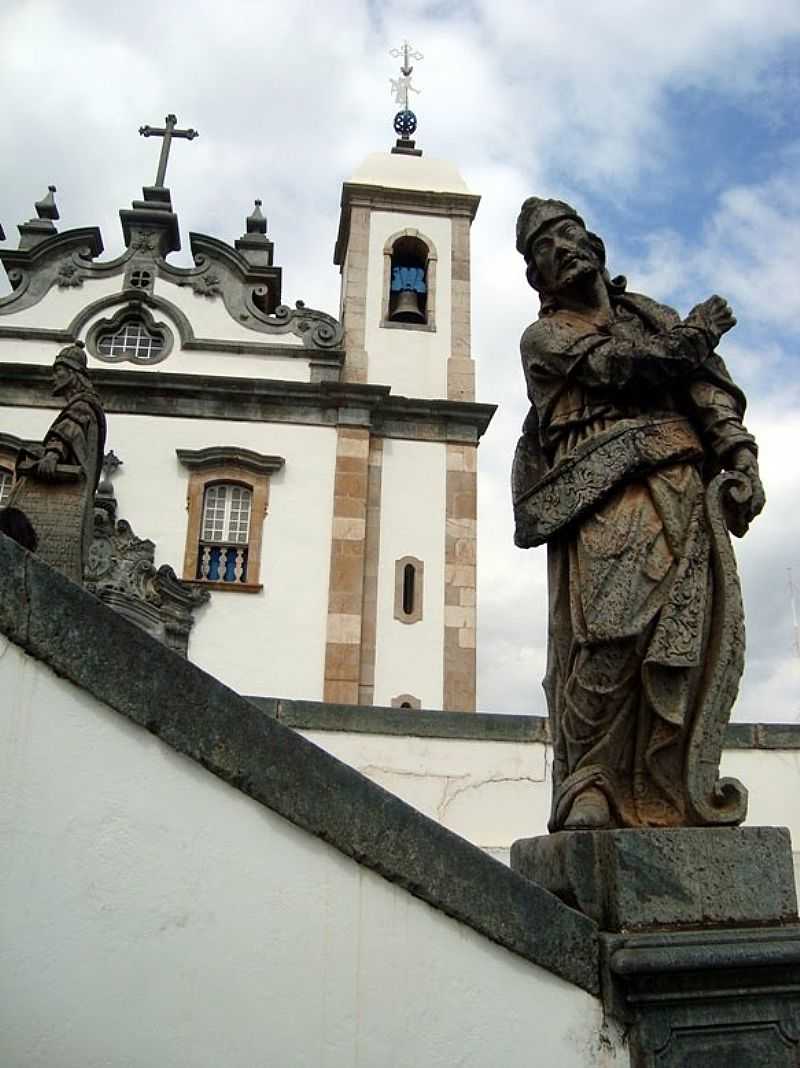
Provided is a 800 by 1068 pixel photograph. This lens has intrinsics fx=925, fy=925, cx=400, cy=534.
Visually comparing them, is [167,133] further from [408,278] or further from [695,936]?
Answer: [695,936]

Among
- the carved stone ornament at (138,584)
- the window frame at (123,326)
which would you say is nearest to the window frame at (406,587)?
the carved stone ornament at (138,584)

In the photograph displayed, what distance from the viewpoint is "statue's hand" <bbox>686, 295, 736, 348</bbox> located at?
3.04m

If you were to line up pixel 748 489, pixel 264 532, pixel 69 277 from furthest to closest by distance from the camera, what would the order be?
pixel 69 277, pixel 264 532, pixel 748 489

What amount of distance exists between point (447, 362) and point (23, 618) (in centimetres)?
1504

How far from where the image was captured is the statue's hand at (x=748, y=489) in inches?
116

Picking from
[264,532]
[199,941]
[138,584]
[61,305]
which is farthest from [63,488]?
[61,305]

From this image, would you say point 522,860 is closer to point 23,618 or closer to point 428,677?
point 23,618

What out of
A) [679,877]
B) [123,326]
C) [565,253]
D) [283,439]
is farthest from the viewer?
[123,326]

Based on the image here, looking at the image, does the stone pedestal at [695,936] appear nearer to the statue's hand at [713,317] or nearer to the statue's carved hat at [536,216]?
the statue's hand at [713,317]

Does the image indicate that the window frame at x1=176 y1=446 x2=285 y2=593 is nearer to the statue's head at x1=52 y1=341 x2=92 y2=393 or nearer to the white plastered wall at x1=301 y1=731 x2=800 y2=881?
the statue's head at x1=52 y1=341 x2=92 y2=393

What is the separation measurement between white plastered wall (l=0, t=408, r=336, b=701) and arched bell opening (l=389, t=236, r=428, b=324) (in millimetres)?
3221

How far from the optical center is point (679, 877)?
2512 millimetres

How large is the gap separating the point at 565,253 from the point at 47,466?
499 cm

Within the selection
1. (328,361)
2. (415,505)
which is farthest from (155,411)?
(415,505)
